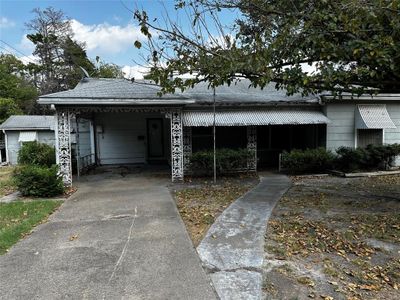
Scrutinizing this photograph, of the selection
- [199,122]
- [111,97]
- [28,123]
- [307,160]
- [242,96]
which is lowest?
[307,160]

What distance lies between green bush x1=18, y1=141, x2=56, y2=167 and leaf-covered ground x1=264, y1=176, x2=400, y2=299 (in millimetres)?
9917

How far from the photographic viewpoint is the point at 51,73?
38438 mm

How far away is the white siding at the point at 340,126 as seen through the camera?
13984 millimetres

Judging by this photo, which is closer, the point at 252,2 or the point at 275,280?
the point at 275,280

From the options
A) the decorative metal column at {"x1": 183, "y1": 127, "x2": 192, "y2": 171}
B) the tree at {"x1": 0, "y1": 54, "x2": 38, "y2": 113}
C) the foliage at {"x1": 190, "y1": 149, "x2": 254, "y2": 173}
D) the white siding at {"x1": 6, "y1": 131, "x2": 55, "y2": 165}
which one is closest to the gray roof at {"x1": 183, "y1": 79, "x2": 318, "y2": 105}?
the decorative metal column at {"x1": 183, "y1": 127, "x2": 192, "y2": 171}

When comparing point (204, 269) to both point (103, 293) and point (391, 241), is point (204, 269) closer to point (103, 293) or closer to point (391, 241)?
point (103, 293)

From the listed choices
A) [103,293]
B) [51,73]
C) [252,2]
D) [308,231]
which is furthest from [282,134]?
[51,73]

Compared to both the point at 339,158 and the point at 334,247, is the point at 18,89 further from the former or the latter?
the point at 334,247

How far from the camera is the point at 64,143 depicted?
1096 centimetres

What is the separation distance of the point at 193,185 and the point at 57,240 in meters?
5.94

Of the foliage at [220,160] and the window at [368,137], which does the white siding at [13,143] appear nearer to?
the foliage at [220,160]

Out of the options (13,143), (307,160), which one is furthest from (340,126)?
(13,143)

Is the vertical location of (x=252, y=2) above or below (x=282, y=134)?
above

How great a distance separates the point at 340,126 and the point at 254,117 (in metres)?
3.94
